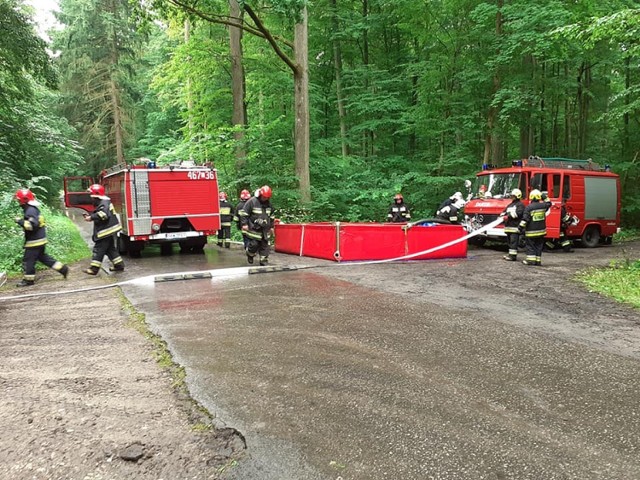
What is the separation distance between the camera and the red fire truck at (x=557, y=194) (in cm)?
1277

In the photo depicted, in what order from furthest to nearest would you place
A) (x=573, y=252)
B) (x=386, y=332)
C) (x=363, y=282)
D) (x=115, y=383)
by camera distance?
1. (x=573, y=252)
2. (x=363, y=282)
3. (x=386, y=332)
4. (x=115, y=383)

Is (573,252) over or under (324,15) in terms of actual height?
under

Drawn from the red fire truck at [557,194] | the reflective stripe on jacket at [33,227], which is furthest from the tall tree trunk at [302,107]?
the reflective stripe on jacket at [33,227]

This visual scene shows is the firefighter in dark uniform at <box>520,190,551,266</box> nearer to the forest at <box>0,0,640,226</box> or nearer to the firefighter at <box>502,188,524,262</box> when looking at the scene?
the firefighter at <box>502,188,524,262</box>

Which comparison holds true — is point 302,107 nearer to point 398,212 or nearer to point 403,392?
point 398,212

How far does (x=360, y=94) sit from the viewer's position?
18.2 meters

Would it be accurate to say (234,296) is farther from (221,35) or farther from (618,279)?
(221,35)

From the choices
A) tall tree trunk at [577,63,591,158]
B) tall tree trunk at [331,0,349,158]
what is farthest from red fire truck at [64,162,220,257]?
tall tree trunk at [577,63,591,158]

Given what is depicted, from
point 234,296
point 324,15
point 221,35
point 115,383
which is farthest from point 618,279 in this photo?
point 221,35

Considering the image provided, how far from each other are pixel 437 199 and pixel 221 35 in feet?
39.8

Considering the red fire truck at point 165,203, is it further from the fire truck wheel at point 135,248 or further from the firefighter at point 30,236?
the firefighter at point 30,236

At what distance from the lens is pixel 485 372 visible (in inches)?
150

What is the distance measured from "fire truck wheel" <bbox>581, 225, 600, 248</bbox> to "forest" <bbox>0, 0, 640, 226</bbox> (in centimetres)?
400

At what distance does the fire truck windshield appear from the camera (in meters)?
12.9
